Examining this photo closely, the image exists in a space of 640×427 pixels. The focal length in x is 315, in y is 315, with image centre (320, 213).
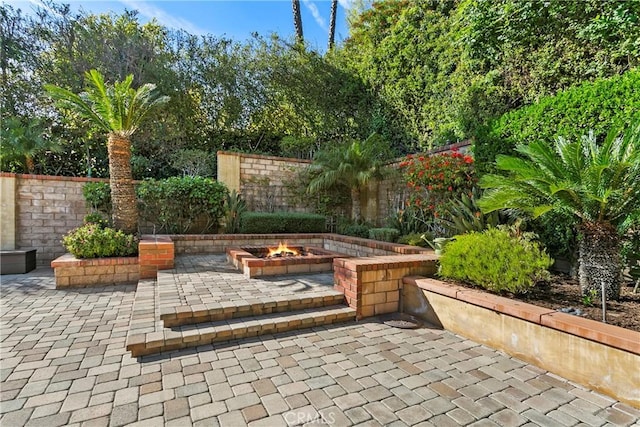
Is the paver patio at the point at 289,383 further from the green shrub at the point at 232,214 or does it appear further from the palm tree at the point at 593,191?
the green shrub at the point at 232,214

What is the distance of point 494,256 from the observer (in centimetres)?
339

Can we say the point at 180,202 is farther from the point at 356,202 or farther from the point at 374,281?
the point at 374,281

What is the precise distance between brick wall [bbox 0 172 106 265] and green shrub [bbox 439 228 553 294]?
324 inches

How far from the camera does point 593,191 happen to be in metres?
3.18

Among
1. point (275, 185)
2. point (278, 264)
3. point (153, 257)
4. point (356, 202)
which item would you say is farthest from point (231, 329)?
point (275, 185)

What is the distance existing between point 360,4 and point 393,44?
4.04m

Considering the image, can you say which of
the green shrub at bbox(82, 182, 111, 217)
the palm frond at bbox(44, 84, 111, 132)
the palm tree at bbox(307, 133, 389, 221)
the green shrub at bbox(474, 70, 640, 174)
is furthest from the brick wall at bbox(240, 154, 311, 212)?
the green shrub at bbox(474, 70, 640, 174)

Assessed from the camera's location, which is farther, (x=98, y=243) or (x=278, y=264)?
(x=98, y=243)

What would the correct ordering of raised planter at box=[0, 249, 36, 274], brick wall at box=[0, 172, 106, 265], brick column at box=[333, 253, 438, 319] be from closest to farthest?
1. brick column at box=[333, 253, 438, 319]
2. raised planter at box=[0, 249, 36, 274]
3. brick wall at box=[0, 172, 106, 265]

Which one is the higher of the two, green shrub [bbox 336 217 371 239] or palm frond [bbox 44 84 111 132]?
palm frond [bbox 44 84 111 132]

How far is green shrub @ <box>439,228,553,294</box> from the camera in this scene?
10.5ft

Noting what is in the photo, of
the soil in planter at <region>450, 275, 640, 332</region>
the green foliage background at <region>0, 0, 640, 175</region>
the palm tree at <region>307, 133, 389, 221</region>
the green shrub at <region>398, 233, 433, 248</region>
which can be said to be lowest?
the soil in planter at <region>450, 275, 640, 332</region>

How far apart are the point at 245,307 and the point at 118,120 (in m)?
4.64

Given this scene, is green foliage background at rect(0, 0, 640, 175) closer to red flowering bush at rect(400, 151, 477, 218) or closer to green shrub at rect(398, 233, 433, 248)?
red flowering bush at rect(400, 151, 477, 218)
